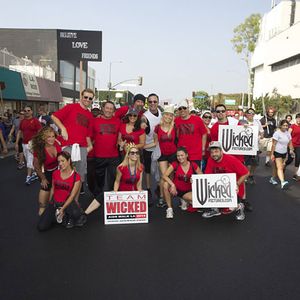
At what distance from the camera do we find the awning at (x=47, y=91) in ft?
84.5

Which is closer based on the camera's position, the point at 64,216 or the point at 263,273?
the point at 263,273

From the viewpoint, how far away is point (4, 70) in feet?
62.2

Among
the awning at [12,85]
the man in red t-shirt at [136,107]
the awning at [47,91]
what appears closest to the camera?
the man in red t-shirt at [136,107]

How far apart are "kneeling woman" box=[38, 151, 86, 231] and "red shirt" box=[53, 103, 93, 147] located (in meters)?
0.51

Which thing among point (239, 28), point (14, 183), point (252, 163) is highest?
point (239, 28)

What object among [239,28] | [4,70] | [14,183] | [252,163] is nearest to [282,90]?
[239,28]

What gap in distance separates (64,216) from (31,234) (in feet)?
1.91

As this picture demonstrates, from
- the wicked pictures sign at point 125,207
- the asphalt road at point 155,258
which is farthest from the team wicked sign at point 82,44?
the wicked pictures sign at point 125,207

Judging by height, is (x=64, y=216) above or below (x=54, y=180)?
below

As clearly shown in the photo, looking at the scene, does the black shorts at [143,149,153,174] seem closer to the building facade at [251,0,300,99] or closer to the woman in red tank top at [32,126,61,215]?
the woman in red tank top at [32,126,61,215]

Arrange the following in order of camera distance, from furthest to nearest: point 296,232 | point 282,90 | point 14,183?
1. point 282,90
2. point 14,183
3. point 296,232

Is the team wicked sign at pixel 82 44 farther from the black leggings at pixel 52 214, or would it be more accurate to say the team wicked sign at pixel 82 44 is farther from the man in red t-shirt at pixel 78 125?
the black leggings at pixel 52 214

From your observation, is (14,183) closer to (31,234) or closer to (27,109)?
(27,109)

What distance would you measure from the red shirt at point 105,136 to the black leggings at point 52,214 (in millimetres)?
1121
